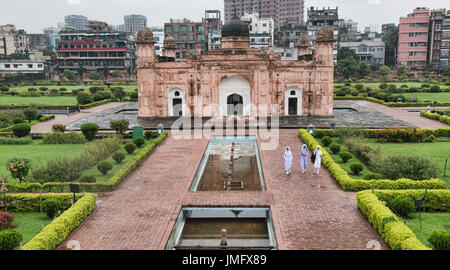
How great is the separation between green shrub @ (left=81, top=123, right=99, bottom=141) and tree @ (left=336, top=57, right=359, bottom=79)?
170 ft

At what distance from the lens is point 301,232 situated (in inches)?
435

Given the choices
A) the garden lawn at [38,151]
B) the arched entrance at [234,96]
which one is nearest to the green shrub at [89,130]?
the garden lawn at [38,151]

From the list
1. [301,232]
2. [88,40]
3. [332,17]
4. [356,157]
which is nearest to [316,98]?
[356,157]

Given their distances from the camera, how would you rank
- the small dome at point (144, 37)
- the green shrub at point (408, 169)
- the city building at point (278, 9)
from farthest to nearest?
the city building at point (278, 9) < the small dome at point (144, 37) < the green shrub at point (408, 169)

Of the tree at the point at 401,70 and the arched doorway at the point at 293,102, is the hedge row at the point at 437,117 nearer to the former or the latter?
the arched doorway at the point at 293,102

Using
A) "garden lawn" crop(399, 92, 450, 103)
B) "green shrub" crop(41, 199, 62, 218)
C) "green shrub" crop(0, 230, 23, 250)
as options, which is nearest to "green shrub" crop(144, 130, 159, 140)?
"green shrub" crop(41, 199, 62, 218)

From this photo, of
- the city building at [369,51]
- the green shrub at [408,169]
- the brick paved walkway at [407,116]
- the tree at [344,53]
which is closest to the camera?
the green shrub at [408,169]

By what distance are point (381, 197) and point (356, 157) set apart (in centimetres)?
735

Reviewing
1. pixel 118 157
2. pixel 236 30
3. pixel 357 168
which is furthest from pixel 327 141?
pixel 236 30

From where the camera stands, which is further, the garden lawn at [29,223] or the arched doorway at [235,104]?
the arched doorway at [235,104]

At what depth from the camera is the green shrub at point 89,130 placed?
79.9 feet

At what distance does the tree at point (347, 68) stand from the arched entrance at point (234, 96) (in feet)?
128

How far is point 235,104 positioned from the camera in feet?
111
